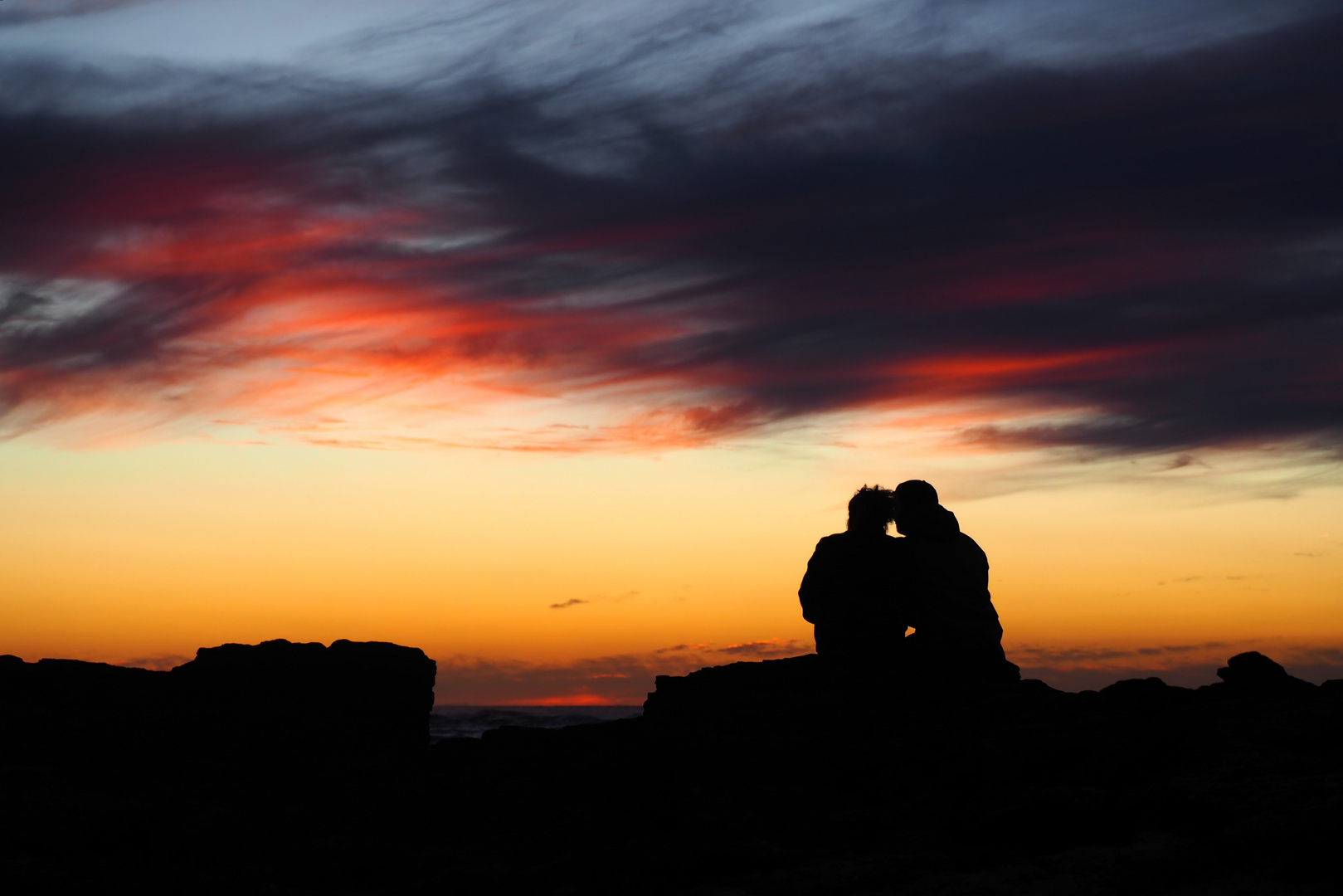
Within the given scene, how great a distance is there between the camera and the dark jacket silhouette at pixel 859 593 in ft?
33.9

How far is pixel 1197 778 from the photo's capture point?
23.9 ft

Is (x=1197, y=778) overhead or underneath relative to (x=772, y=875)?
overhead

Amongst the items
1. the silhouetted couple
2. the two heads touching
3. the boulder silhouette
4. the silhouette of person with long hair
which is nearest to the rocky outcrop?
the silhouette of person with long hair

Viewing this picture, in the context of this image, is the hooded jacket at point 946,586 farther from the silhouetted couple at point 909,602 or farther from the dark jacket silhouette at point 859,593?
the dark jacket silhouette at point 859,593

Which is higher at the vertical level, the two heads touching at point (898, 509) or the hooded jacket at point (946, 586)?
the two heads touching at point (898, 509)

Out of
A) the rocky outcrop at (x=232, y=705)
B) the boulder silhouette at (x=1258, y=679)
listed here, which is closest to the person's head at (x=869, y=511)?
the boulder silhouette at (x=1258, y=679)

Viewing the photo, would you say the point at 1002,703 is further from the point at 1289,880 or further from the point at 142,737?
the point at 142,737

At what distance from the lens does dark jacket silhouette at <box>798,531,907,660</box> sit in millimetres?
10336

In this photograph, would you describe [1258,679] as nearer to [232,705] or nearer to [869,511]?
[869,511]

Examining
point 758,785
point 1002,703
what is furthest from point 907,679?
point 758,785

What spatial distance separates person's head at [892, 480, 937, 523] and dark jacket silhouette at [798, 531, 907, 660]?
1.18 feet

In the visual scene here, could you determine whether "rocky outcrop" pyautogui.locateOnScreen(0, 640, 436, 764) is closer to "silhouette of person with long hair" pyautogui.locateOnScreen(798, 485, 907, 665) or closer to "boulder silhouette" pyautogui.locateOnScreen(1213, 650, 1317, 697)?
"silhouette of person with long hair" pyautogui.locateOnScreen(798, 485, 907, 665)

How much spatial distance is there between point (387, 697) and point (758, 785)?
16.5 ft

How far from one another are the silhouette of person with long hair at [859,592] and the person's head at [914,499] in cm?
34
